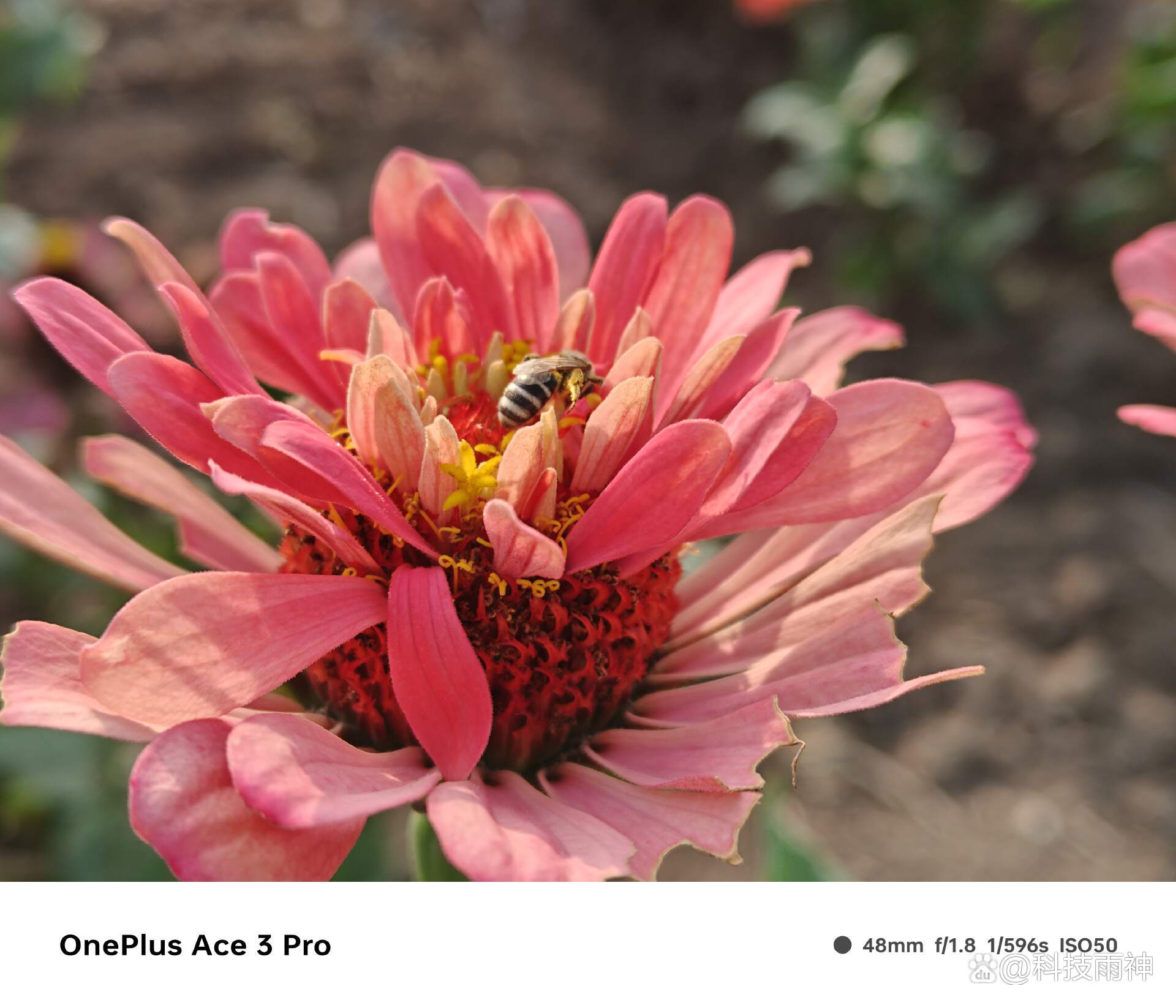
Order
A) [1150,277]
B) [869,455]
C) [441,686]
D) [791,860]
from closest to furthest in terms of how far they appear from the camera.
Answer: [441,686] < [869,455] < [1150,277] < [791,860]

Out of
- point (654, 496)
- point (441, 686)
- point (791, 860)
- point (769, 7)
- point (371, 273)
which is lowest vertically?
point (791, 860)

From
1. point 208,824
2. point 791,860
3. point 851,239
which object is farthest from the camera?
point 851,239

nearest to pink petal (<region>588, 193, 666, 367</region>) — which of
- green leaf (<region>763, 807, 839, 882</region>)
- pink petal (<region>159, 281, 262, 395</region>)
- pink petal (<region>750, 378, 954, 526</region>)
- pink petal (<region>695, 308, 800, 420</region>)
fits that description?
pink petal (<region>695, 308, 800, 420</region>)

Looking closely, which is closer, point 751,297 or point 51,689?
point 51,689

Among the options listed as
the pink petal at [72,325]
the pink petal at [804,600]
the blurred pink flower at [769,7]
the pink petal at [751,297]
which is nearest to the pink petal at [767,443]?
the pink petal at [804,600]

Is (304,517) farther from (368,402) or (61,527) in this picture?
(61,527)

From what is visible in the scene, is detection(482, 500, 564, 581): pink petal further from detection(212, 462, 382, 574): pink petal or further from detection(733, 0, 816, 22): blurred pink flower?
detection(733, 0, 816, 22): blurred pink flower

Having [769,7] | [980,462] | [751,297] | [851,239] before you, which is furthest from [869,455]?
[769,7]
